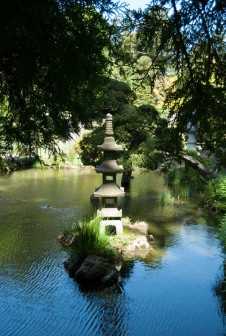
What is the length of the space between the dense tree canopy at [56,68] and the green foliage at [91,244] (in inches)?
171

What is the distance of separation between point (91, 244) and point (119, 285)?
0.93 metres

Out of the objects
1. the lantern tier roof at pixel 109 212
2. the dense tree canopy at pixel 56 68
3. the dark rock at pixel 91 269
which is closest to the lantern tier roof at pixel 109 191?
the lantern tier roof at pixel 109 212

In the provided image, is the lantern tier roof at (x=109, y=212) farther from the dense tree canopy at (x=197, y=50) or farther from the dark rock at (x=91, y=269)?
the dense tree canopy at (x=197, y=50)

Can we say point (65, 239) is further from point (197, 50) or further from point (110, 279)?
point (197, 50)

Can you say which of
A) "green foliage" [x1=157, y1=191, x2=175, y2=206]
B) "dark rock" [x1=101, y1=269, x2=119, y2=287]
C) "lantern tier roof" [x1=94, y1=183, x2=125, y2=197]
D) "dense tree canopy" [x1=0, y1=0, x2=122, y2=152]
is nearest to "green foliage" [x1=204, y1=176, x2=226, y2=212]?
"green foliage" [x1=157, y1=191, x2=175, y2=206]

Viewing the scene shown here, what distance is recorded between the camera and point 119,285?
696cm

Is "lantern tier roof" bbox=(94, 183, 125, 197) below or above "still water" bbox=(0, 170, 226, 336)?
above

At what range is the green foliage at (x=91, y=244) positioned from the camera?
24.3 feet

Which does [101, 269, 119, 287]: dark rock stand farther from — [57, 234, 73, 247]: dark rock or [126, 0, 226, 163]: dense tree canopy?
[126, 0, 226, 163]: dense tree canopy

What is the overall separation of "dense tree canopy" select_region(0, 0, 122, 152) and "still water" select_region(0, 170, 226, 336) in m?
3.37

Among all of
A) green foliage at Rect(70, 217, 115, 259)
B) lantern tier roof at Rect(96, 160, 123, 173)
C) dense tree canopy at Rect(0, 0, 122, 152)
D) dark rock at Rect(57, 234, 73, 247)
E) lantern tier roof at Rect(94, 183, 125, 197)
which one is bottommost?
dark rock at Rect(57, 234, 73, 247)

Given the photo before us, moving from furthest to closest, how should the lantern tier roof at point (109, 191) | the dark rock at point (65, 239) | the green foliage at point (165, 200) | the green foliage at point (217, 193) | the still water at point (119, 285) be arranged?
the green foliage at point (165, 200), the green foliage at point (217, 193), the lantern tier roof at point (109, 191), the dark rock at point (65, 239), the still water at point (119, 285)

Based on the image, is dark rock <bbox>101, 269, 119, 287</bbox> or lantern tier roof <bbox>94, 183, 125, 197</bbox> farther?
lantern tier roof <bbox>94, 183, 125, 197</bbox>

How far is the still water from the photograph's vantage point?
5.61 m
